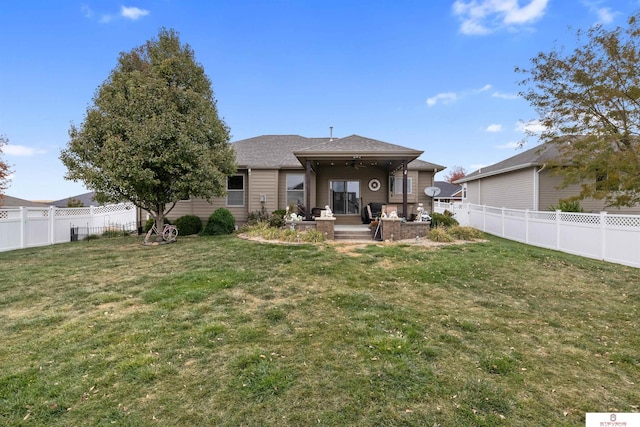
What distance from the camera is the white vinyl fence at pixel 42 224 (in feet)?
31.9

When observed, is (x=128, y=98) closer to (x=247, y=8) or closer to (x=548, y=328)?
(x=247, y=8)

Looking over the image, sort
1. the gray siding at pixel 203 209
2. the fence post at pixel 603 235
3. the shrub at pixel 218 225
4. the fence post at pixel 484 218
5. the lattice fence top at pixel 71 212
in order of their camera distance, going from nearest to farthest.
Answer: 1. the fence post at pixel 603 235
2. the shrub at pixel 218 225
3. the lattice fence top at pixel 71 212
4. the gray siding at pixel 203 209
5. the fence post at pixel 484 218

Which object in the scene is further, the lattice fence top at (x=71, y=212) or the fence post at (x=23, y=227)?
the lattice fence top at (x=71, y=212)

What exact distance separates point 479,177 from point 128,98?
18.7 m

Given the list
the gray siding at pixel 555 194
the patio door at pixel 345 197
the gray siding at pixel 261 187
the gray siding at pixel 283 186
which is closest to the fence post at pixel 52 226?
the gray siding at pixel 261 187

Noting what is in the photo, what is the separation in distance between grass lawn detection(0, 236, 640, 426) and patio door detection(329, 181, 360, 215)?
24.2ft

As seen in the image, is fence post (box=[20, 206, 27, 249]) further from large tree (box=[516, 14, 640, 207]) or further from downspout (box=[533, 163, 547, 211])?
downspout (box=[533, 163, 547, 211])

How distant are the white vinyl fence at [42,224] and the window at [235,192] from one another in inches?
247

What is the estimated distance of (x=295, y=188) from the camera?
13.6 metres

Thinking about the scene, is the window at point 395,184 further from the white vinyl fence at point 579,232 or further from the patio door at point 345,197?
the white vinyl fence at point 579,232

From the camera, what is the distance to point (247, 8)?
12.1 metres

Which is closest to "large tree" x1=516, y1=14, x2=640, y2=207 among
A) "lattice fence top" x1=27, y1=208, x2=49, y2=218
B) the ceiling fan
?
the ceiling fan

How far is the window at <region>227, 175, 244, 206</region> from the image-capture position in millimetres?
13539

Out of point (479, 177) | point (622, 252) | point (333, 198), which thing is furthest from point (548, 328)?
point (479, 177)
